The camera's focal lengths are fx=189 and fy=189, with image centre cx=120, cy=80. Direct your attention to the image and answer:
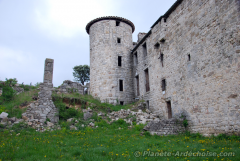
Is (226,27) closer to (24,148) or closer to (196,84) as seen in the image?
(196,84)

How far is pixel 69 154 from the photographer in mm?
6633

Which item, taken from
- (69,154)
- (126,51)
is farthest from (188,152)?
(126,51)

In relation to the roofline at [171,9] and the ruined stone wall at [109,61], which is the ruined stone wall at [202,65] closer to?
the roofline at [171,9]

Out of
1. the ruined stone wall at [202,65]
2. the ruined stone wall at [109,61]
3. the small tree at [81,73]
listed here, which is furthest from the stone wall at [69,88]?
the small tree at [81,73]

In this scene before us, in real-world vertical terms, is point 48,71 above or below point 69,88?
above

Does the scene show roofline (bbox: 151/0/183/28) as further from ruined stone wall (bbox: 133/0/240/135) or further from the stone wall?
the stone wall

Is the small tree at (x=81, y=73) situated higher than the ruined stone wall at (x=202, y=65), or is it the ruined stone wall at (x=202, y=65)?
the small tree at (x=81, y=73)

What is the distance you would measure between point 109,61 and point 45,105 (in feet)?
26.0

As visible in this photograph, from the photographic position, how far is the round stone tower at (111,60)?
18.4 metres

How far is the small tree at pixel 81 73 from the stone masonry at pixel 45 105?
21.8 meters

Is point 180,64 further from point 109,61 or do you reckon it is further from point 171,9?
point 109,61

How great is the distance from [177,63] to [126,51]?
8.28 m

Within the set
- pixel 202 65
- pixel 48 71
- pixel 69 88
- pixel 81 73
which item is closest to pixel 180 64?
pixel 202 65

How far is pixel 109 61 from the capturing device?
18953 millimetres
